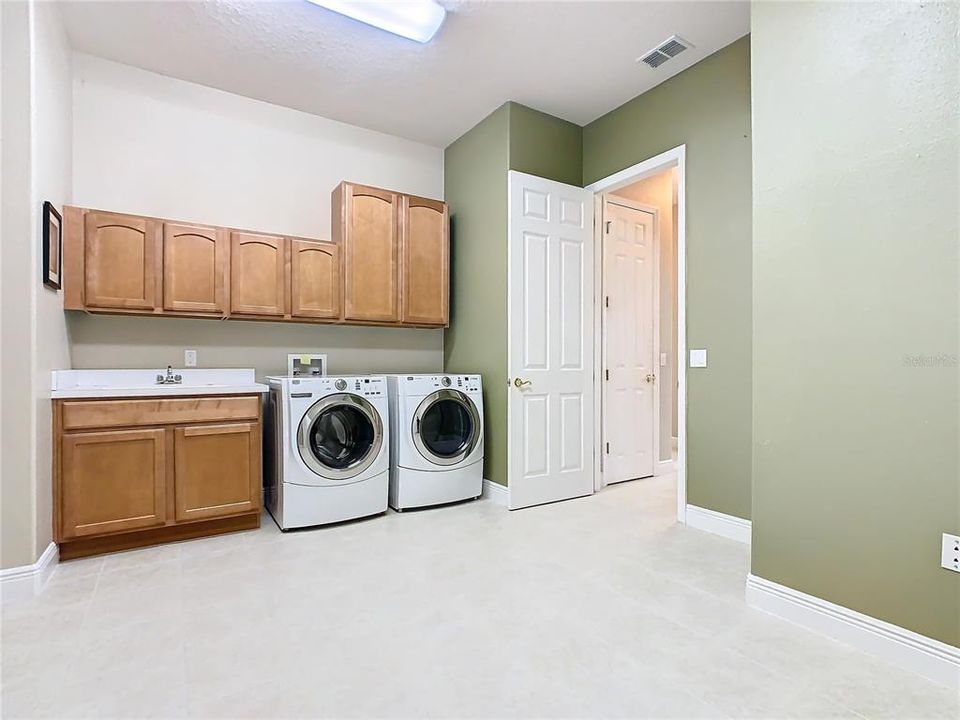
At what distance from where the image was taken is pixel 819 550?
186 centimetres

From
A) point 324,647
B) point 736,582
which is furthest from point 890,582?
point 324,647

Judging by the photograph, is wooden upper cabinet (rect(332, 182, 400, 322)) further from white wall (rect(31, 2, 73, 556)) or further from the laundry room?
white wall (rect(31, 2, 73, 556))

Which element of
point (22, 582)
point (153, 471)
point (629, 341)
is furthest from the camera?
point (629, 341)

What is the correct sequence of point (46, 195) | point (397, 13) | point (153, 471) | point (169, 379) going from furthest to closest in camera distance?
1. point (169, 379)
2. point (153, 471)
3. point (397, 13)
4. point (46, 195)

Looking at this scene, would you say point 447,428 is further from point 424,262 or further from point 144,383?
point 144,383

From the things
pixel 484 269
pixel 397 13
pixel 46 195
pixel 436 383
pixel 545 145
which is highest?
pixel 397 13

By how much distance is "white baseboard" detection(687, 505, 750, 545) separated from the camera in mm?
2857

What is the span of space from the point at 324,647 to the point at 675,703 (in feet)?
3.81

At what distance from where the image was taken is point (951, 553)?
155 cm

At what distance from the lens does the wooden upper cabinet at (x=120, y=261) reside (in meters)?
2.81

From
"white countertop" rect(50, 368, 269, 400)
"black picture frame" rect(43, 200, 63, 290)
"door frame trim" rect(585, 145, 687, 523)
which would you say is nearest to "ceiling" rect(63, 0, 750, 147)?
"door frame trim" rect(585, 145, 687, 523)

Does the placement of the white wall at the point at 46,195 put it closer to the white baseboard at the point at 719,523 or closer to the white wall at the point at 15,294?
the white wall at the point at 15,294

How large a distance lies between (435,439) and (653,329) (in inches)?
89.7

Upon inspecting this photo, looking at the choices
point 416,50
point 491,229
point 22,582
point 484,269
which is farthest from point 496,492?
point 416,50
